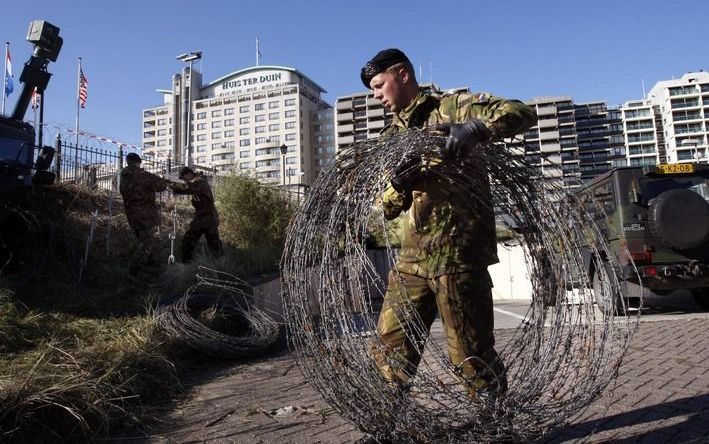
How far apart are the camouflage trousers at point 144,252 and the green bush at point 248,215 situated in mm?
2519

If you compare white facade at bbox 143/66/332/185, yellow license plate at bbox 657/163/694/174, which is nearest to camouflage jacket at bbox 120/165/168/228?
yellow license plate at bbox 657/163/694/174

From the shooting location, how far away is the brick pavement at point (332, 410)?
8.95 feet

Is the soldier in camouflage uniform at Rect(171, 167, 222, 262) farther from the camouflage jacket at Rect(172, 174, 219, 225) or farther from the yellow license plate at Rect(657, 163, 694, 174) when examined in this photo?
the yellow license plate at Rect(657, 163, 694, 174)

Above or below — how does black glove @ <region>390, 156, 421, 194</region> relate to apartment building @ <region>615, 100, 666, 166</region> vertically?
below

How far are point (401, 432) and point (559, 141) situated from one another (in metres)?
116

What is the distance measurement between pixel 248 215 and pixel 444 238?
8.75 m

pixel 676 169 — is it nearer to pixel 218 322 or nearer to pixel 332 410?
pixel 332 410

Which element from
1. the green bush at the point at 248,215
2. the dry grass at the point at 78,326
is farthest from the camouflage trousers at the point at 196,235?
the green bush at the point at 248,215

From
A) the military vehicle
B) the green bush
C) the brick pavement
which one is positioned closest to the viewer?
the brick pavement

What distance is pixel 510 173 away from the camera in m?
2.42

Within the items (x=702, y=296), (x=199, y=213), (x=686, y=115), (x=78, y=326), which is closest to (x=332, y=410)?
(x=78, y=326)

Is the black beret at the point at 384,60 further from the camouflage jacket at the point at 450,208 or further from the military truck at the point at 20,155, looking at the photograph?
the military truck at the point at 20,155

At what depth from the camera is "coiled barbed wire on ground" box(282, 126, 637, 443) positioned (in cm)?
211

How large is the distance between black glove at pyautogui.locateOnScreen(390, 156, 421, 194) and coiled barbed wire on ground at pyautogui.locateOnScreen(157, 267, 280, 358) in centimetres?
322
